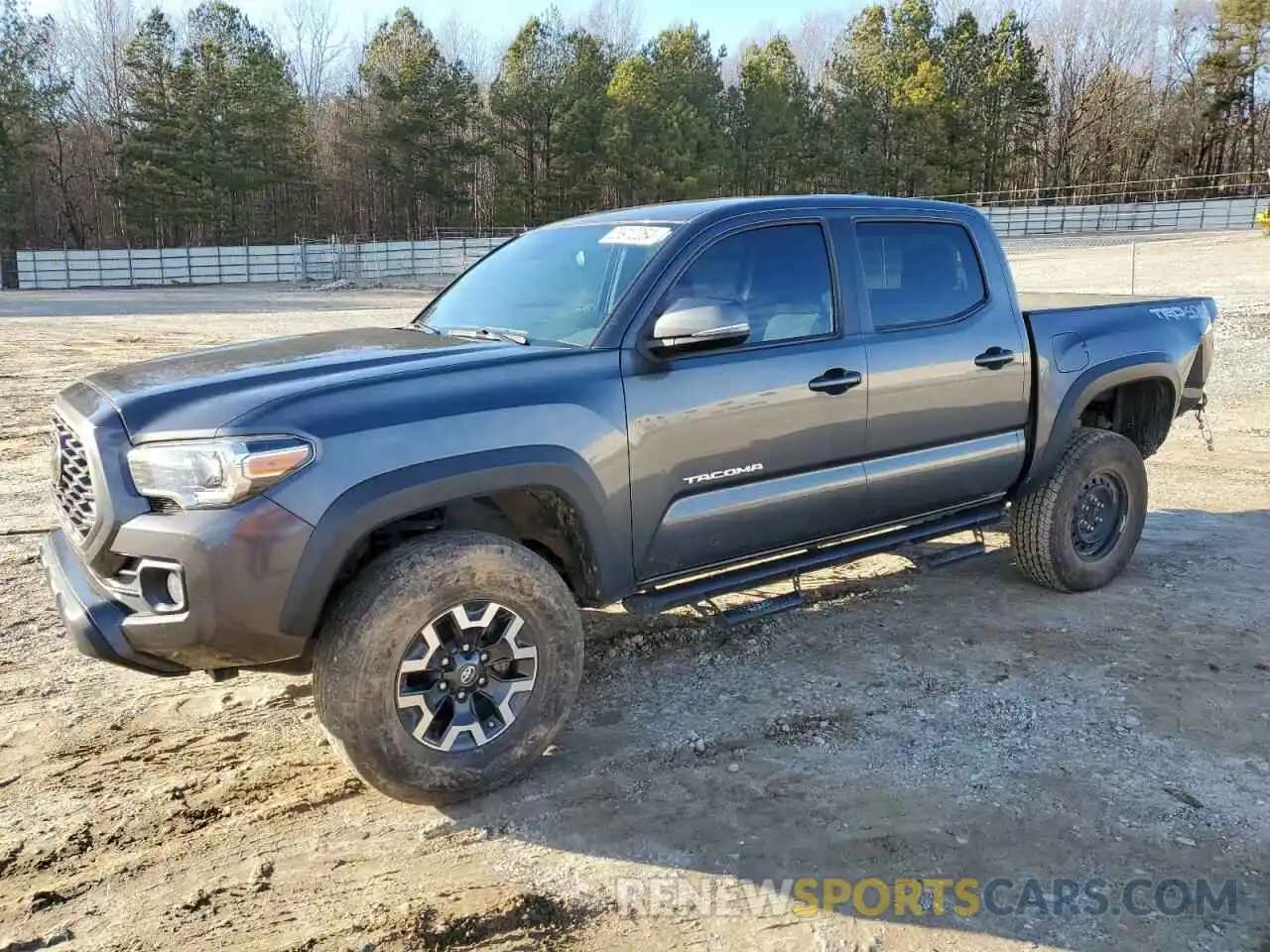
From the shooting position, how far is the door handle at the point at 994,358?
14.9ft

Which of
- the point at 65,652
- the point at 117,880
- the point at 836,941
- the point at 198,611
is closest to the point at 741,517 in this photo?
the point at 836,941

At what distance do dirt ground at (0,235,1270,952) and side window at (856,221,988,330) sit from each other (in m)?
1.53

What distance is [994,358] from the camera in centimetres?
461

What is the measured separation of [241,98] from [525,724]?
54775mm

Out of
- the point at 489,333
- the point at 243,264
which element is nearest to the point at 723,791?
the point at 489,333

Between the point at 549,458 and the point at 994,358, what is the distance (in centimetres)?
240

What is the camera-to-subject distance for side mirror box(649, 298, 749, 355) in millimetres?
3455

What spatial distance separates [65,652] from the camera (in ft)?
14.8

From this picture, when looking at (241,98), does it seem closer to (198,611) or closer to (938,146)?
(938,146)

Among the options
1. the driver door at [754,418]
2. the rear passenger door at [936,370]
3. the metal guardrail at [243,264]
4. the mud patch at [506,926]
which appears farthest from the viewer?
the metal guardrail at [243,264]

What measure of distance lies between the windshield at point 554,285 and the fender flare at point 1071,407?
A: 227 cm

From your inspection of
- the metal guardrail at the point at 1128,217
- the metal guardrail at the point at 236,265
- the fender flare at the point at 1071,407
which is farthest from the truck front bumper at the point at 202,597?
the metal guardrail at the point at 1128,217

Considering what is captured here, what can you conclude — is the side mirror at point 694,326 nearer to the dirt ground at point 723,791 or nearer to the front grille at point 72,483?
the dirt ground at point 723,791

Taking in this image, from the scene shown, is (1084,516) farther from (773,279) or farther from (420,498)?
(420,498)
